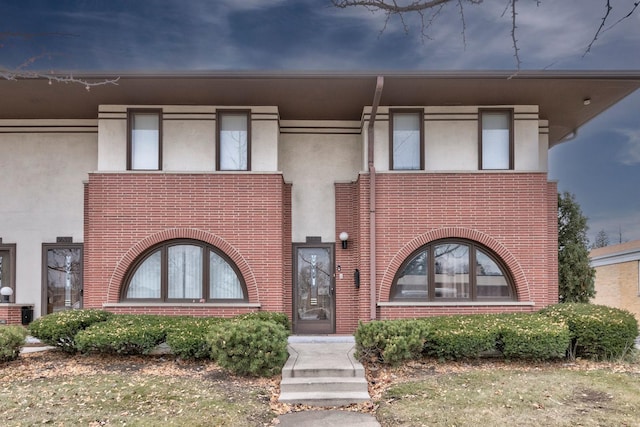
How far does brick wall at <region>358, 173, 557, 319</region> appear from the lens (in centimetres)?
1005

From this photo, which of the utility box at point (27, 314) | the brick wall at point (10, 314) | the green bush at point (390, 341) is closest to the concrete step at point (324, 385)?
the green bush at point (390, 341)

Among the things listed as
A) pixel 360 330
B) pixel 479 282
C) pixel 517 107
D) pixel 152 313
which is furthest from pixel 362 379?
pixel 517 107

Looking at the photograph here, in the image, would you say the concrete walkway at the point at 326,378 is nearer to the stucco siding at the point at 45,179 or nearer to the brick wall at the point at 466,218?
the brick wall at the point at 466,218

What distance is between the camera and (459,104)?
1038cm

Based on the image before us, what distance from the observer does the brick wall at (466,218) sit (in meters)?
10.1

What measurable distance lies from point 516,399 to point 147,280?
761 cm

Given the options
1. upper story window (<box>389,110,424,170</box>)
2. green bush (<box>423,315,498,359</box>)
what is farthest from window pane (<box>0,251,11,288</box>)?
green bush (<box>423,315,498,359</box>)

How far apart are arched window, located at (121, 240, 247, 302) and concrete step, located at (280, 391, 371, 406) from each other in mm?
3967

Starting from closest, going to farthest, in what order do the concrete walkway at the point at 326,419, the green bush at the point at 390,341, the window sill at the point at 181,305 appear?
the concrete walkway at the point at 326,419 < the green bush at the point at 390,341 < the window sill at the point at 181,305

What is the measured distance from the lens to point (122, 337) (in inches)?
305

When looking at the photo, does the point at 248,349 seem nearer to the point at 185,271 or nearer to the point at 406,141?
the point at 185,271

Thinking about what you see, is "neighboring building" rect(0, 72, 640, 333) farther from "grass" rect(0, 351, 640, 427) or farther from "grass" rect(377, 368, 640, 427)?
"grass" rect(377, 368, 640, 427)

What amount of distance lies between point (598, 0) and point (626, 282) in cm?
1731

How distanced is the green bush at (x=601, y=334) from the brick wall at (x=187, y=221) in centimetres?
561
